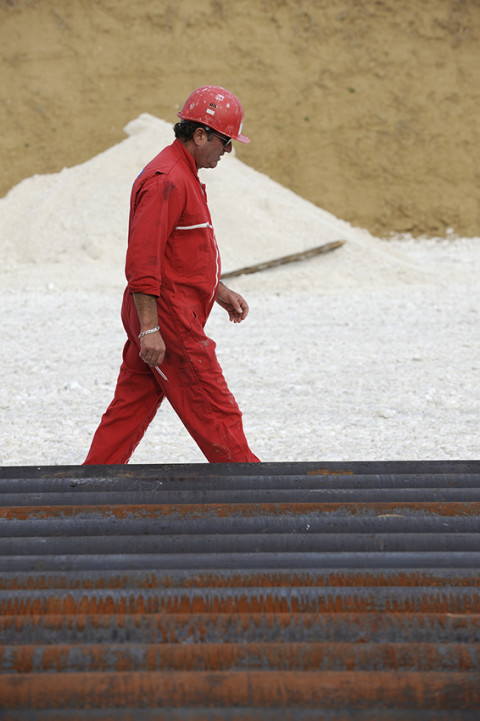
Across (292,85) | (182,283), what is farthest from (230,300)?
(292,85)

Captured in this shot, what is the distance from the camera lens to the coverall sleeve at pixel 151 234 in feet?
9.53

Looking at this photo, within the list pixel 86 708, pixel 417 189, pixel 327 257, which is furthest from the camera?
pixel 417 189

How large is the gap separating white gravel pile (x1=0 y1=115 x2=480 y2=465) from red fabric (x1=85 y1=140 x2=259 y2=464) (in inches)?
69.8

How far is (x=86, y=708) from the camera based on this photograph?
1652 mm

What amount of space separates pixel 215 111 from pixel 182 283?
666mm

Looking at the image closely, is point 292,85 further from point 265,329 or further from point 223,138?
point 223,138

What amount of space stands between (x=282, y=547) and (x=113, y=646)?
2.17 ft

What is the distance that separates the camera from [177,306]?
3057mm

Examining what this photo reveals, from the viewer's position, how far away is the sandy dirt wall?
19.7 metres

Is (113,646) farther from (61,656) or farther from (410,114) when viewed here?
(410,114)

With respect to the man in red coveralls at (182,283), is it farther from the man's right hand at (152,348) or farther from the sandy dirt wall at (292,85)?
the sandy dirt wall at (292,85)

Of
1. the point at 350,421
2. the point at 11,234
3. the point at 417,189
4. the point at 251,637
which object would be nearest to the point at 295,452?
the point at 350,421

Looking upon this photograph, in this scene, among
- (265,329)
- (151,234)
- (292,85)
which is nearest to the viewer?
(151,234)

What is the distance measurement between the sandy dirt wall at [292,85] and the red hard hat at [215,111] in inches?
649
